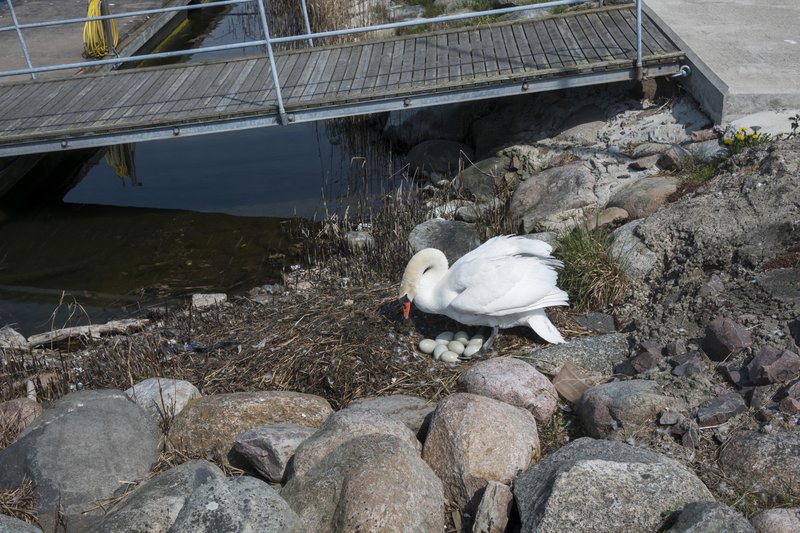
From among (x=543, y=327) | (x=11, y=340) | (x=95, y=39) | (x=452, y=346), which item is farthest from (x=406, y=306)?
(x=95, y=39)

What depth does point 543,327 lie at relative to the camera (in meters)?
5.86

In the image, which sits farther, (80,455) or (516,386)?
(516,386)

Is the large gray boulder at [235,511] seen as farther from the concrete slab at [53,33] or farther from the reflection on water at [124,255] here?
the concrete slab at [53,33]

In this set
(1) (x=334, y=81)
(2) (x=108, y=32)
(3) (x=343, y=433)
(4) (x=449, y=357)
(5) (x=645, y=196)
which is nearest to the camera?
(3) (x=343, y=433)

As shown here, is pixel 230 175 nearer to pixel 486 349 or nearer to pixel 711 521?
pixel 486 349

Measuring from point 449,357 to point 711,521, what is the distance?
2.67m

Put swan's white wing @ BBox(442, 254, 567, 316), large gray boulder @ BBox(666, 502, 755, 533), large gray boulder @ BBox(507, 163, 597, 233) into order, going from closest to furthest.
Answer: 1. large gray boulder @ BBox(666, 502, 755, 533)
2. swan's white wing @ BBox(442, 254, 567, 316)
3. large gray boulder @ BBox(507, 163, 597, 233)

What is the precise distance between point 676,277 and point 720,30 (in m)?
4.64

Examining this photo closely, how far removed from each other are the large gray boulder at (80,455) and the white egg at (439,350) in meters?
2.02

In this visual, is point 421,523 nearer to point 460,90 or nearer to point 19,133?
point 460,90

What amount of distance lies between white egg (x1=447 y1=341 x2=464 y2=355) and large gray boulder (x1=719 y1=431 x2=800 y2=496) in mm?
2138

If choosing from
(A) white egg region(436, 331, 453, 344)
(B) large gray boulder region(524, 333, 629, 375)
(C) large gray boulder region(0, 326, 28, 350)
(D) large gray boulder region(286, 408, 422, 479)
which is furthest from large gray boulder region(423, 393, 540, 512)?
(C) large gray boulder region(0, 326, 28, 350)

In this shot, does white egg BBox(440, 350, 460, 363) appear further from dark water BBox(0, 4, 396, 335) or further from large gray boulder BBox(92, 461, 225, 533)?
dark water BBox(0, 4, 396, 335)

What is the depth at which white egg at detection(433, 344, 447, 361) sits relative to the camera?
234 inches
